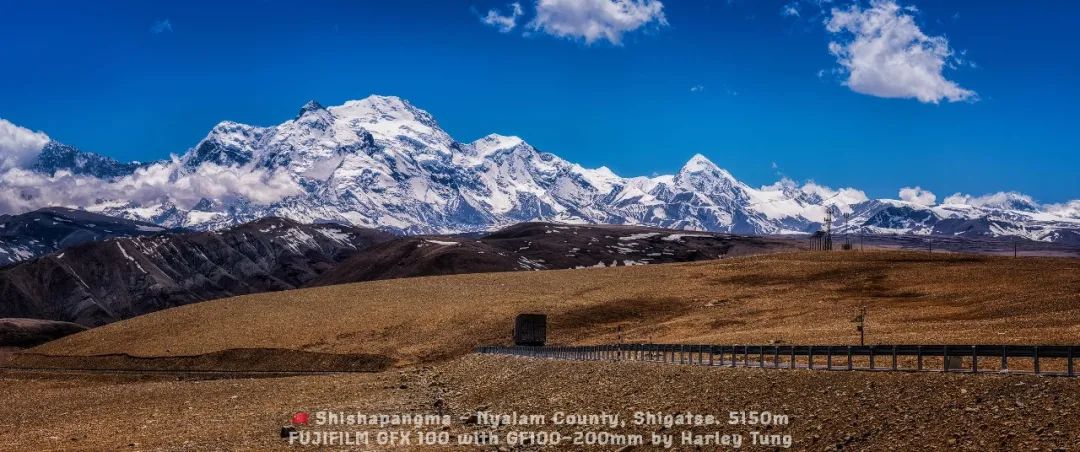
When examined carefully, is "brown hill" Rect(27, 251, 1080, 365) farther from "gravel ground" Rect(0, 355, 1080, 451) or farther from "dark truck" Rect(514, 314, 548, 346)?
"gravel ground" Rect(0, 355, 1080, 451)

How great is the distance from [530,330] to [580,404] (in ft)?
149

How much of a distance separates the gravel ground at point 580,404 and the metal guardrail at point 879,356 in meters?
1.04

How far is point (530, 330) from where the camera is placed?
3386 inches

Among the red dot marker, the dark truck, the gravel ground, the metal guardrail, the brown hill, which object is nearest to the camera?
the gravel ground

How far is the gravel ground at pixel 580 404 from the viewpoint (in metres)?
24.3

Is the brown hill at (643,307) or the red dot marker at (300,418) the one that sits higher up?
the brown hill at (643,307)

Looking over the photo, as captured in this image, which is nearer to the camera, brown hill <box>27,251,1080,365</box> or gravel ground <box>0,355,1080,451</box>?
gravel ground <box>0,355,1080,451</box>

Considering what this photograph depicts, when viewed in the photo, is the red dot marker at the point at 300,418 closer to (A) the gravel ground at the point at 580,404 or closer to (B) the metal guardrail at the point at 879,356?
(A) the gravel ground at the point at 580,404

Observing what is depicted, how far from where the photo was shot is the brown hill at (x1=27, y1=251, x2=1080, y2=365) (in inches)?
3014

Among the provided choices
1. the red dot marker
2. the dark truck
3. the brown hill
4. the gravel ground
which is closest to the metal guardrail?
the gravel ground

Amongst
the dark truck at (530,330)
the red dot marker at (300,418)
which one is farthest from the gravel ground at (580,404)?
the dark truck at (530,330)

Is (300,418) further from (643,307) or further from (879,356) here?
(643,307)

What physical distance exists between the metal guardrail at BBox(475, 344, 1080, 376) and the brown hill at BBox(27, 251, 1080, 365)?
12.4 meters

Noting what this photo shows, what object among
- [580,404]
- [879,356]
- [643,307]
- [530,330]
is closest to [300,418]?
[580,404]
